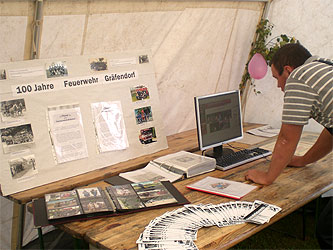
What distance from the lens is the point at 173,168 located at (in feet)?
7.93

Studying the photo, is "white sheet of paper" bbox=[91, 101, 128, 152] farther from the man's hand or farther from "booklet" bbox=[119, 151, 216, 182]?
the man's hand

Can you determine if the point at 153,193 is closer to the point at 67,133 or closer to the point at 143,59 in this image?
the point at 67,133

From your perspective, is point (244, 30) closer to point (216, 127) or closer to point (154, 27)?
point (154, 27)

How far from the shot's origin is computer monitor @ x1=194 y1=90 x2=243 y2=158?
8.32 ft

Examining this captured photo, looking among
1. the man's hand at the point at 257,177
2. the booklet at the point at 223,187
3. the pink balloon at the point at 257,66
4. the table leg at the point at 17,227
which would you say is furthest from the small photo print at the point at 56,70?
the pink balloon at the point at 257,66

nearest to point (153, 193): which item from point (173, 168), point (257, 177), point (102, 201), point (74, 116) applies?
point (102, 201)

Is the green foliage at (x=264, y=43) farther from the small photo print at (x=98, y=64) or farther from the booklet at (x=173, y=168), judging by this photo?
the small photo print at (x=98, y=64)

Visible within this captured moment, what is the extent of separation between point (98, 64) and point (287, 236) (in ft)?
6.54

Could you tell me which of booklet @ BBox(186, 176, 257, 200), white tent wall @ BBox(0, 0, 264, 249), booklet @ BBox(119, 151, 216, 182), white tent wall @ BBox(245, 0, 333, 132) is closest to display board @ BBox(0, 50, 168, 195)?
white tent wall @ BBox(0, 0, 264, 249)

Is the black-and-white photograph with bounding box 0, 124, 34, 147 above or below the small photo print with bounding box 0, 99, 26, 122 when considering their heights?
below

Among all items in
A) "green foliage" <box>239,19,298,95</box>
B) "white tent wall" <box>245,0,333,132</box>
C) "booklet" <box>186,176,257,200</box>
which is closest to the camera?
"booklet" <box>186,176,257,200</box>

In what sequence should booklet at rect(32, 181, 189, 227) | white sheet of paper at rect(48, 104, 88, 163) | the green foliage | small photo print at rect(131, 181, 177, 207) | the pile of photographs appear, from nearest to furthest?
the pile of photographs < booklet at rect(32, 181, 189, 227) < small photo print at rect(131, 181, 177, 207) < white sheet of paper at rect(48, 104, 88, 163) < the green foliage

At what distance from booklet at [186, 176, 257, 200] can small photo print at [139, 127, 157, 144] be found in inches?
24.4

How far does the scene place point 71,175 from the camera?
7.77 feet
